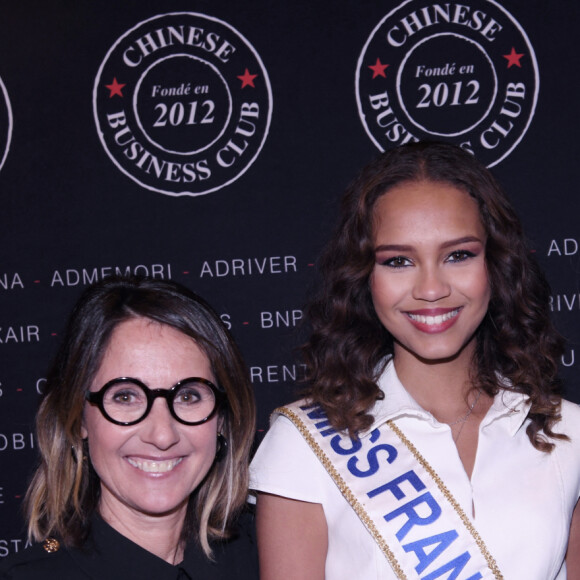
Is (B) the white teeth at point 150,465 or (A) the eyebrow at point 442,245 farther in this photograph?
(A) the eyebrow at point 442,245

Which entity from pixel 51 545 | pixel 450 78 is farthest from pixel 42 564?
pixel 450 78

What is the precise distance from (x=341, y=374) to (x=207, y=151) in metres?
1.11

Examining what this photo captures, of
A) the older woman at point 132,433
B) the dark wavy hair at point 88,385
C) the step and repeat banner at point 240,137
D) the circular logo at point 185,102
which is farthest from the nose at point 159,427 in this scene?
the circular logo at point 185,102

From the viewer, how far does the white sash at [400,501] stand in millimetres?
1728

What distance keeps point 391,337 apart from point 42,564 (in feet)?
3.26

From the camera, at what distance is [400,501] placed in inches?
70.9

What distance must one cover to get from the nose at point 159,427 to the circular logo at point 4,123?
5.18ft

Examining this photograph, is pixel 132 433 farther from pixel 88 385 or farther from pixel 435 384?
pixel 435 384

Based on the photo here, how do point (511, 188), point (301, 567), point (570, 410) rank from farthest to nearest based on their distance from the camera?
point (511, 188), point (570, 410), point (301, 567)

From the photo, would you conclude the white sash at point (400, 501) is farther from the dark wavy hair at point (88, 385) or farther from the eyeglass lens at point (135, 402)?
the eyeglass lens at point (135, 402)

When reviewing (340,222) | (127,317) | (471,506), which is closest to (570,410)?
(471,506)

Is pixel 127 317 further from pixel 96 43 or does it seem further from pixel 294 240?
pixel 96 43

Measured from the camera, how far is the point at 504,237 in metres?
1.81

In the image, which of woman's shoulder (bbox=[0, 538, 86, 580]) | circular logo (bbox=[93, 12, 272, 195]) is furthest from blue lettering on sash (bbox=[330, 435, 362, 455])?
circular logo (bbox=[93, 12, 272, 195])
